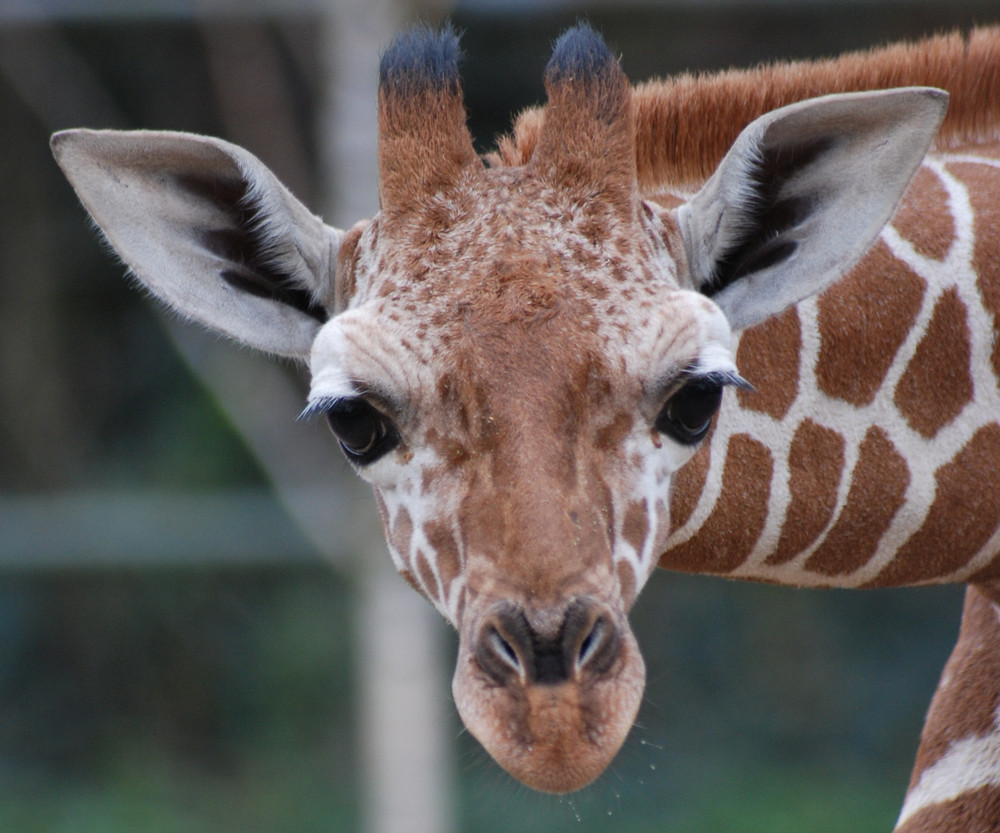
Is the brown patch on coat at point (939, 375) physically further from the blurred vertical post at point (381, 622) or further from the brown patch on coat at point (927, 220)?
the blurred vertical post at point (381, 622)

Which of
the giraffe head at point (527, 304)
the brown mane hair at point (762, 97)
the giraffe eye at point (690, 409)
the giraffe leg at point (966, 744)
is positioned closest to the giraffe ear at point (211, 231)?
the giraffe head at point (527, 304)

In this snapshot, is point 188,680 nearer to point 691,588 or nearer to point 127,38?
point 691,588

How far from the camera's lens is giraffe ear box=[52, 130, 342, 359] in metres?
2.79

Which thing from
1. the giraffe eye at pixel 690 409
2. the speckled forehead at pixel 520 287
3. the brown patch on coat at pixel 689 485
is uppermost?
the speckled forehead at pixel 520 287

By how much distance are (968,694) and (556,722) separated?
1569 millimetres

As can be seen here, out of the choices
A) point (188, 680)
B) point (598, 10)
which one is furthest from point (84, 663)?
point (598, 10)

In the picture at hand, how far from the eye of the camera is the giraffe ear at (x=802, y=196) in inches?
107

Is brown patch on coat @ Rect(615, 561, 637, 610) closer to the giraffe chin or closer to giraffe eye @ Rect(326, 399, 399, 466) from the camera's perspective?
the giraffe chin

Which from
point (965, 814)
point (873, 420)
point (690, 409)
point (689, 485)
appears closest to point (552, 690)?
point (690, 409)

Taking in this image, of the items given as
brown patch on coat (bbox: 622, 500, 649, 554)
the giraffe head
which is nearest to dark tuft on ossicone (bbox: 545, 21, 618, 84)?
the giraffe head

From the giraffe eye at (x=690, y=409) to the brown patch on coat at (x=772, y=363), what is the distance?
38cm

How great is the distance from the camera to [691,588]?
9477mm

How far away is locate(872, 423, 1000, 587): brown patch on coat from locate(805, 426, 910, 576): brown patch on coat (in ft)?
0.28

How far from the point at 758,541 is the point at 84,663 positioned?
7887mm
